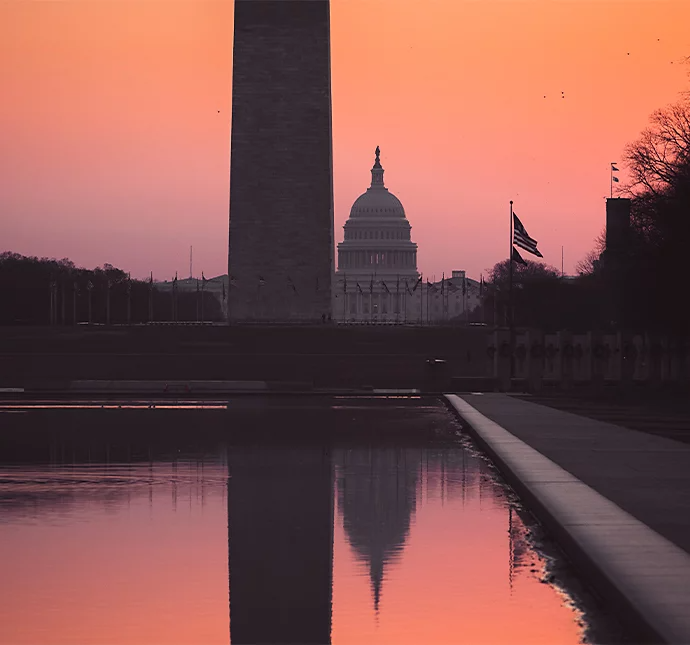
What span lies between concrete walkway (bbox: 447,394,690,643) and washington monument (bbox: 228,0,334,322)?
176ft

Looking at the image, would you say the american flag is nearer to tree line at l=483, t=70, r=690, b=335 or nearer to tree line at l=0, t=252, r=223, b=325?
tree line at l=483, t=70, r=690, b=335

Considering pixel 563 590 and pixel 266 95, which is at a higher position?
pixel 266 95

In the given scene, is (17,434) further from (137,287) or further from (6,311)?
(137,287)

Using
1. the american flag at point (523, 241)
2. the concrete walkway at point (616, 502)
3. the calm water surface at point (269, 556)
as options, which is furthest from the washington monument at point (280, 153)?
the calm water surface at point (269, 556)

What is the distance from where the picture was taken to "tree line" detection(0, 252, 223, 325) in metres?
130

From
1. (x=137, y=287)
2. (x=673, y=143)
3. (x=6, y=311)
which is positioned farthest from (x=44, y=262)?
(x=673, y=143)

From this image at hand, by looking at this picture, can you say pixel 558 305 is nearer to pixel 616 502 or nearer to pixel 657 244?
pixel 657 244

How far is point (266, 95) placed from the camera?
3263 inches

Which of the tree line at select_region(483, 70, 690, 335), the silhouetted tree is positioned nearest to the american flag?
the tree line at select_region(483, 70, 690, 335)

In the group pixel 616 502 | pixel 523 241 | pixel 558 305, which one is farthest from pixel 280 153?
pixel 616 502

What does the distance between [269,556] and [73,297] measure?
124340mm

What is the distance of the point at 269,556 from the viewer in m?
12.5

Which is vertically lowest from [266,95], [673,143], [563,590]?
[563,590]

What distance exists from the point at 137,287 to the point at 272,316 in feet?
251
